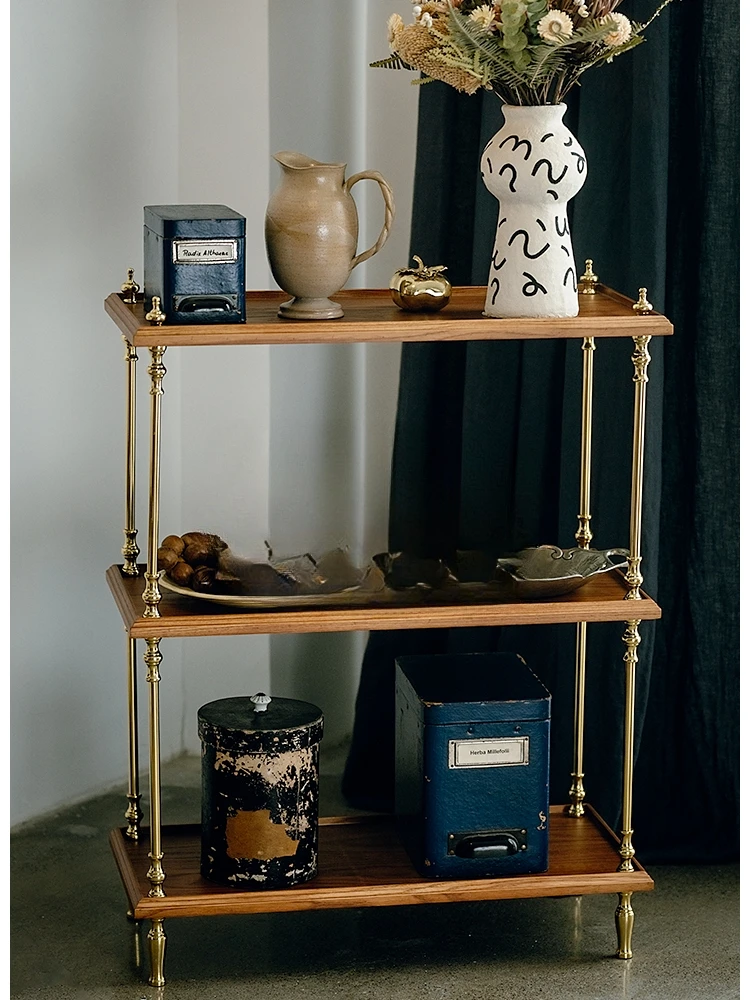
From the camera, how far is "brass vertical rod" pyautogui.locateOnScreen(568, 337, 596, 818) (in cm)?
240

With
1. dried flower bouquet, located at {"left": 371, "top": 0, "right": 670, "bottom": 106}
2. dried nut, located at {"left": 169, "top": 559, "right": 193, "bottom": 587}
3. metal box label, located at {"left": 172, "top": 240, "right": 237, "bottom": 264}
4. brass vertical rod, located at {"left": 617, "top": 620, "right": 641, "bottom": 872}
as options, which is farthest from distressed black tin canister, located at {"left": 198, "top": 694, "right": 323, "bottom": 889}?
dried flower bouquet, located at {"left": 371, "top": 0, "right": 670, "bottom": 106}

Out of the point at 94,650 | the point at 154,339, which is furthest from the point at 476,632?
the point at 154,339

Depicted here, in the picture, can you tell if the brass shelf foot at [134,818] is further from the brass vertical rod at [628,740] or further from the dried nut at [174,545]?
the brass vertical rod at [628,740]

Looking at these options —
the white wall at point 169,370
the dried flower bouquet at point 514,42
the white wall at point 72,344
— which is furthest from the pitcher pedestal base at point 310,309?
the white wall at point 72,344

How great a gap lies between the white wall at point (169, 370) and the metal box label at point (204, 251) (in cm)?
55

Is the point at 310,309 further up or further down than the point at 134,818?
further up

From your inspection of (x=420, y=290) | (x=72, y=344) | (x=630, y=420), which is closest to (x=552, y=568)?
(x=630, y=420)

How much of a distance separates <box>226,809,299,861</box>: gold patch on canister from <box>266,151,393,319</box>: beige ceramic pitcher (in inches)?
29.2

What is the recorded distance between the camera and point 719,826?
2.63 m

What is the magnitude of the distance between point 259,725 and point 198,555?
277mm

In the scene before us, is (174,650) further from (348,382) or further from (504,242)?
(504,242)

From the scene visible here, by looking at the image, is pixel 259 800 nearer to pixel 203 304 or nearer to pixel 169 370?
pixel 203 304

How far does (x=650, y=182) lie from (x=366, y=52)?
2.36 ft

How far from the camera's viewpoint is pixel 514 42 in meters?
1.98
